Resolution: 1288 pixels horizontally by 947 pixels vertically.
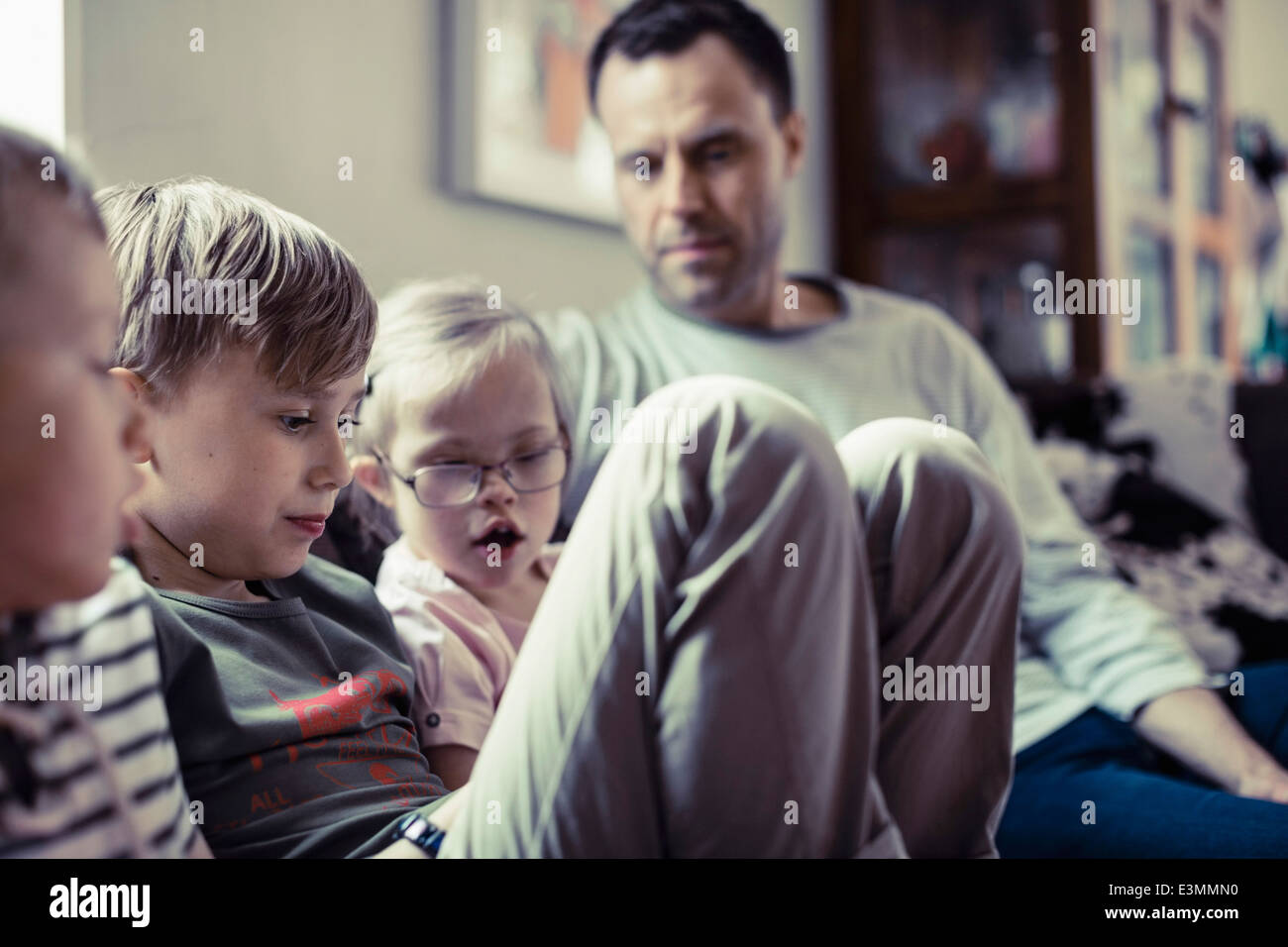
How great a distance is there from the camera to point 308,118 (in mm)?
1029

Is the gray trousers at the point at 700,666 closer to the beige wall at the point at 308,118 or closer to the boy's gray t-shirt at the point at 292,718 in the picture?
the boy's gray t-shirt at the point at 292,718

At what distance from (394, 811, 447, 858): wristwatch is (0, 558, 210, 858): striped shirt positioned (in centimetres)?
13

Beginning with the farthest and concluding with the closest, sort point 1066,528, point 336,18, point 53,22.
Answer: point 1066,528 < point 336,18 < point 53,22

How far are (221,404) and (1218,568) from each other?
122 centimetres

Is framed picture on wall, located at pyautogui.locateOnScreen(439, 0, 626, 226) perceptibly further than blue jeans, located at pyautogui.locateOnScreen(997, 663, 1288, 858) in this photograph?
Yes

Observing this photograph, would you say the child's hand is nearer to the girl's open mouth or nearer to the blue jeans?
the girl's open mouth

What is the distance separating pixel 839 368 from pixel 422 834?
691 mm

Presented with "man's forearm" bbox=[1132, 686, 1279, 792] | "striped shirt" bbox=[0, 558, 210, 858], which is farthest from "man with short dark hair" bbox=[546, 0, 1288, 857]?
"striped shirt" bbox=[0, 558, 210, 858]

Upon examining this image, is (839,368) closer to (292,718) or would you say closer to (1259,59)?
(292,718)

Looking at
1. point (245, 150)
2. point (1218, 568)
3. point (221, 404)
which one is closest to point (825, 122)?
point (1218, 568)

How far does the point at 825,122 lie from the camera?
2.46m

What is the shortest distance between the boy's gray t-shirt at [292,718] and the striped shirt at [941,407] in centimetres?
30

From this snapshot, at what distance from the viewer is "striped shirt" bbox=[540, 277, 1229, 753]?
3.39 feet
